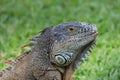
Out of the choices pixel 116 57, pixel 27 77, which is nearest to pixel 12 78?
pixel 27 77

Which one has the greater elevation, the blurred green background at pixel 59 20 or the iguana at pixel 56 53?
the blurred green background at pixel 59 20

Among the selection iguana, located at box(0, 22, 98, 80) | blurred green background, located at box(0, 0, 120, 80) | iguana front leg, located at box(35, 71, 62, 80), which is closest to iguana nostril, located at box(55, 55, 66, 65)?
iguana, located at box(0, 22, 98, 80)

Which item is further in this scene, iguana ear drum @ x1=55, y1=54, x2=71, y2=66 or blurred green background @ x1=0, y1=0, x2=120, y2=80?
blurred green background @ x1=0, y1=0, x2=120, y2=80

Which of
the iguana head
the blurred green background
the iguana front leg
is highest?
the blurred green background

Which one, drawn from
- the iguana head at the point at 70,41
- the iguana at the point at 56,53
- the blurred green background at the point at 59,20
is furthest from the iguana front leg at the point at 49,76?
the blurred green background at the point at 59,20

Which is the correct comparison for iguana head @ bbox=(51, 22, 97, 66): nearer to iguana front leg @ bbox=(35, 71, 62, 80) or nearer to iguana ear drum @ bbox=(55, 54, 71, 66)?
iguana ear drum @ bbox=(55, 54, 71, 66)

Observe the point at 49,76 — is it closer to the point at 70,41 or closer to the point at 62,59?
the point at 62,59

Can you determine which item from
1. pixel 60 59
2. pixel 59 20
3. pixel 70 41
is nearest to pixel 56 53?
pixel 60 59

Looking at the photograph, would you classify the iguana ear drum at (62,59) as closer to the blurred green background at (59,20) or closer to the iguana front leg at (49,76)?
the iguana front leg at (49,76)
